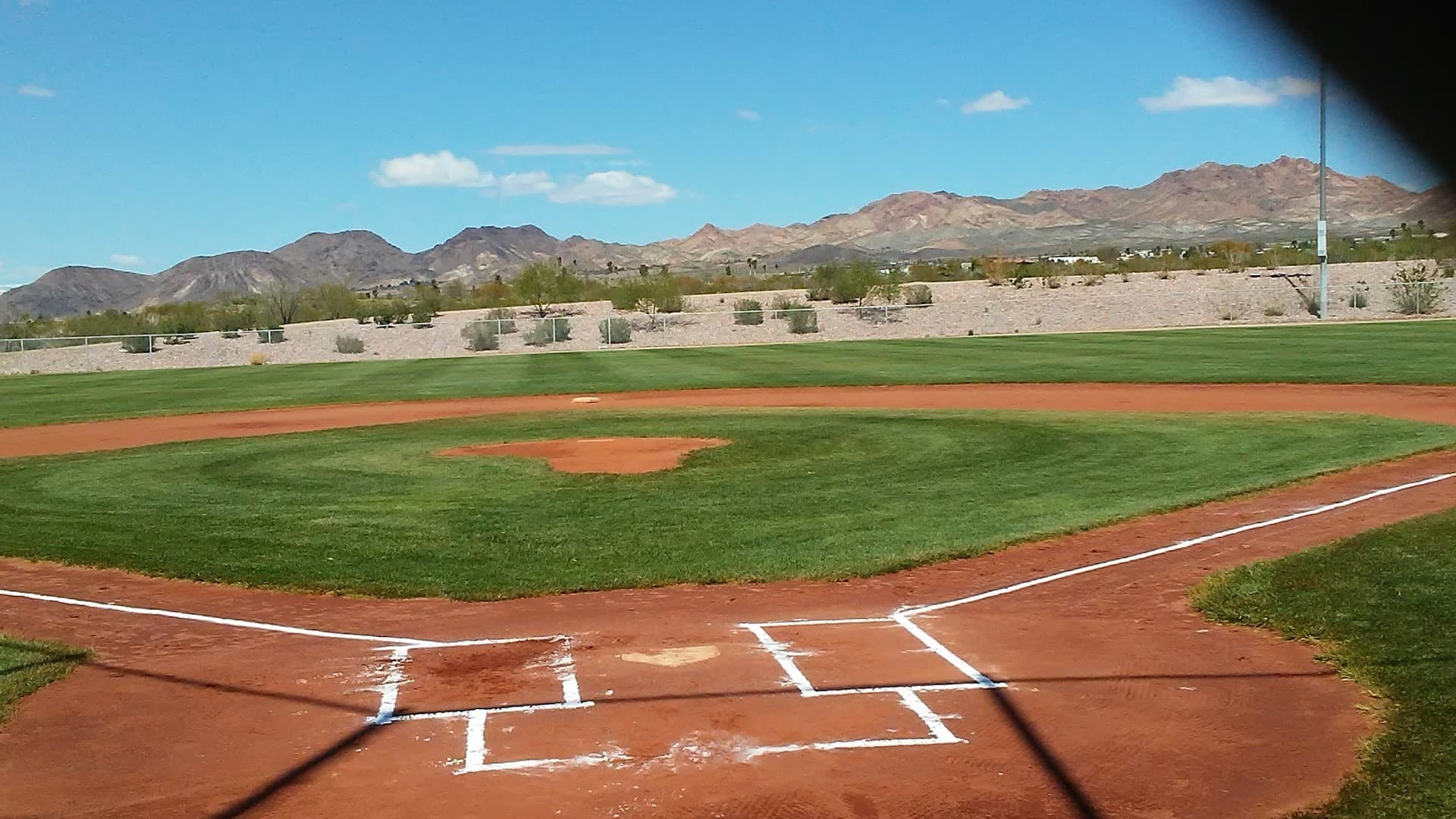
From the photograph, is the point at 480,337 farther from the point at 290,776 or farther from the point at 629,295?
the point at 290,776

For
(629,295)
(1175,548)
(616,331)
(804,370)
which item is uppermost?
(629,295)

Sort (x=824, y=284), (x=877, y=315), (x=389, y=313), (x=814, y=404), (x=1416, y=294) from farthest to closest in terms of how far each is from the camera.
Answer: (x=824, y=284) < (x=389, y=313) < (x=877, y=315) < (x=1416, y=294) < (x=814, y=404)

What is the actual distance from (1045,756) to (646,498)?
9.29 meters

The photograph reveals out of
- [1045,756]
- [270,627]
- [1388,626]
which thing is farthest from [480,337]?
[1045,756]

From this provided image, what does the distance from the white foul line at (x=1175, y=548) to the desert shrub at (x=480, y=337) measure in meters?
51.5

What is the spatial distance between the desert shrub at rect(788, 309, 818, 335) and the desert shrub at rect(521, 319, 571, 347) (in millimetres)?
11739

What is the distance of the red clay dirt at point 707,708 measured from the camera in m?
6.55

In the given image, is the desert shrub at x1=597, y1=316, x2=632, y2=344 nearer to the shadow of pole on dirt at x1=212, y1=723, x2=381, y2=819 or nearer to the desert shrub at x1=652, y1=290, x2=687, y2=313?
the desert shrub at x1=652, y1=290, x2=687, y2=313

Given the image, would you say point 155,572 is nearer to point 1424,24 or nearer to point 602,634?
point 602,634

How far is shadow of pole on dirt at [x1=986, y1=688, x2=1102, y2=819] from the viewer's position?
20.7 ft

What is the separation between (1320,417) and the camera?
21859mm

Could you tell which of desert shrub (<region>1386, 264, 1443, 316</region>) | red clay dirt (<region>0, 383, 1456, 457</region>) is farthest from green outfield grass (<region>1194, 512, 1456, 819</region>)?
desert shrub (<region>1386, 264, 1443, 316</region>)

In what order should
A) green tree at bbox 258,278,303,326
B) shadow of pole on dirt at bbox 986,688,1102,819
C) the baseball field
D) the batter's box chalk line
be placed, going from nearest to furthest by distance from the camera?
shadow of pole on dirt at bbox 986,688,1102,819 < the baseball field < the batter's box chalk line < green tree at bbox 258,278,303,326

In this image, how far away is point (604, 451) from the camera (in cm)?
2011
